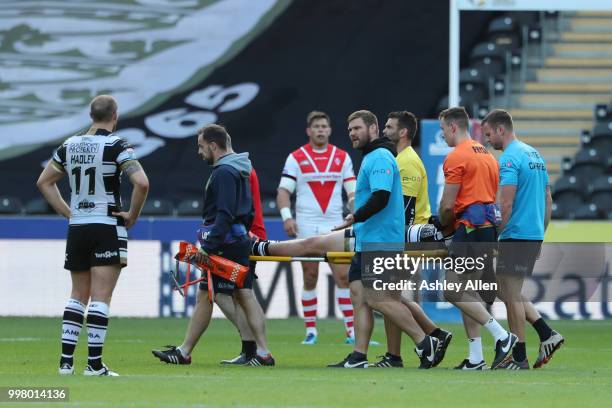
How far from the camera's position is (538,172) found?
39.3ft

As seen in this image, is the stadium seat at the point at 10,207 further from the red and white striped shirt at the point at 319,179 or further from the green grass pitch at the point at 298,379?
the red and white striped shirt at the point at 319,179

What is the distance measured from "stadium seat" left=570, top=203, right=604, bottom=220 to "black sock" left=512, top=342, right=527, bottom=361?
378 inches

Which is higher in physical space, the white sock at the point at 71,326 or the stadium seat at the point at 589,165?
the white sock at the point at 71,326

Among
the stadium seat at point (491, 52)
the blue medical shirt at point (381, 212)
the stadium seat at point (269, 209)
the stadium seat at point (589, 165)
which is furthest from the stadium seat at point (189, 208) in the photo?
the blue medical shirt at point (381, 212)

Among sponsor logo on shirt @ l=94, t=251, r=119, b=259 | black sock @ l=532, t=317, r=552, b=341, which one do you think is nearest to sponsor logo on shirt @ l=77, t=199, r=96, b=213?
sponsor logo on shirt @ l=94, t=251, r=119, b=259

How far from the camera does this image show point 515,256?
11.8m

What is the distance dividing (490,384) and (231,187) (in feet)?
9.27

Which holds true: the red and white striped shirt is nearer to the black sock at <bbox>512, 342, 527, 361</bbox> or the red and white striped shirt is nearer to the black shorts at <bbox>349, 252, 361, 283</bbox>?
the black shorts at <bbox>349, 252, 361, 283</bbox>

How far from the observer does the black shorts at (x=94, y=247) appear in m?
10.7

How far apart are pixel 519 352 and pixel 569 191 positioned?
10627mm

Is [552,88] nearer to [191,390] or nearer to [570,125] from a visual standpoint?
[570,125]

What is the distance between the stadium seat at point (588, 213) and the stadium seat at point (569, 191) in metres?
0.56

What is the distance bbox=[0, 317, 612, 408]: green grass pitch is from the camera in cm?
903

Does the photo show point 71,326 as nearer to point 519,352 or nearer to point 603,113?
point 519,352
